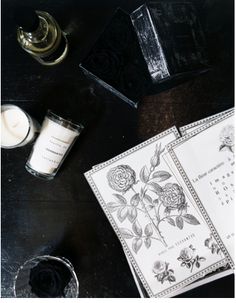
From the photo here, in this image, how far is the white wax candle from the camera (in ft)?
2.74

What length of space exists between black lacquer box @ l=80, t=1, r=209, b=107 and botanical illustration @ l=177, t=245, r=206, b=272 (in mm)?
323

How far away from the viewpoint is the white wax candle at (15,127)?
2.74ft

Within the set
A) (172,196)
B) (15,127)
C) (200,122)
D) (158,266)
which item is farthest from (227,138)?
(15,127)

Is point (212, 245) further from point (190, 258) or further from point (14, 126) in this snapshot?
point (14, 126)

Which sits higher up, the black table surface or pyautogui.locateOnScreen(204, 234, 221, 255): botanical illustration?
the black table surface

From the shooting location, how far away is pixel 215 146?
34.5 inches

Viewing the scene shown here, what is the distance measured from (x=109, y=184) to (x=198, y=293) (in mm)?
298

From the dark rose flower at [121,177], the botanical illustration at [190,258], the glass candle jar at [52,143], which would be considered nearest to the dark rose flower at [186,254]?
the botanical illustration at [190,258]

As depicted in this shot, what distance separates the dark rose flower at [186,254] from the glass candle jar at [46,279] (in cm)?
22

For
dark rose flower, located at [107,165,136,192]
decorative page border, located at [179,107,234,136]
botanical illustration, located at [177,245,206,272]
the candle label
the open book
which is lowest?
botanical illustration, located at [177,245,206,272]

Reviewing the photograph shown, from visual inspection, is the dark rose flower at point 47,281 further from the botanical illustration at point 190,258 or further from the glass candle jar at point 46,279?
the botanical illustration at point 190,258

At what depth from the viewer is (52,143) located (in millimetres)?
840

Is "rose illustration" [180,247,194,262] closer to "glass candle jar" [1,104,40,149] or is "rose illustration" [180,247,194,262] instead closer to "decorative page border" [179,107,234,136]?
"decorative page border" [179,107,234,136]

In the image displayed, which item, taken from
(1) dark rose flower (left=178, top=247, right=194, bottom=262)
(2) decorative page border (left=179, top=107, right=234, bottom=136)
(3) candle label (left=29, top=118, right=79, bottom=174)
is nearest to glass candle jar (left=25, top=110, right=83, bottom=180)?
(3) candle label (left=29, top=118, right=79, bottom=174)
